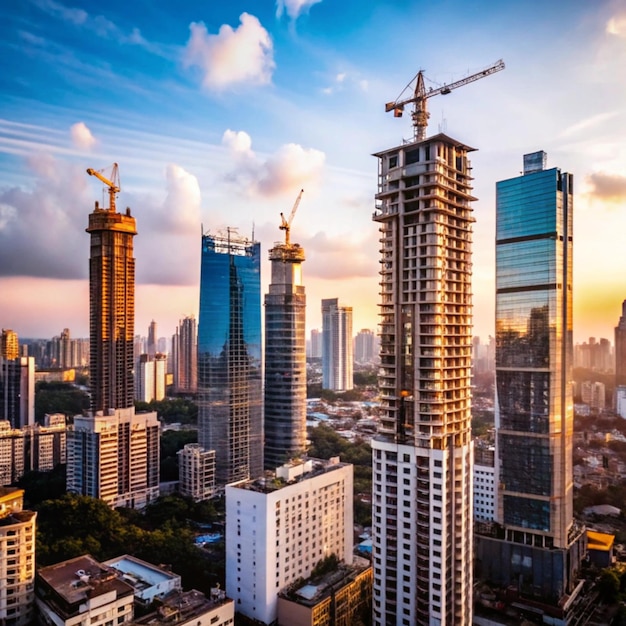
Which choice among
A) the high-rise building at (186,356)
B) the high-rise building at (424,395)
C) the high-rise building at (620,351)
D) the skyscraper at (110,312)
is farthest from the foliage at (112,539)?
the high-rise building at (186,356)

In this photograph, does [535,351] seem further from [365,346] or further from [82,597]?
[365,346]

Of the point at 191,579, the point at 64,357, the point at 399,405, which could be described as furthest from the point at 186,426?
the point at 399,405

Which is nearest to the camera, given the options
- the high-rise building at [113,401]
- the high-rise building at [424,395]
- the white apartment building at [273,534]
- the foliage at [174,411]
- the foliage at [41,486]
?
the high-rise building at [424,395]

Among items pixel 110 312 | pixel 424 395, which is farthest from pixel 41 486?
pixel 424 395

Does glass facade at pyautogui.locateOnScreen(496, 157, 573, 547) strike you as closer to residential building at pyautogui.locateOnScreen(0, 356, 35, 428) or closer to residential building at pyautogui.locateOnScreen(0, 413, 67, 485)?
residential building at pyautogui.locateOnScreen(0, 413, 67, 485)

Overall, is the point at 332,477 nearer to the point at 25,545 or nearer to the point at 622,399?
the point at 25,545

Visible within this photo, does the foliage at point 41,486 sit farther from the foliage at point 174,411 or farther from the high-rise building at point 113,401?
the foliage at point 174,411
